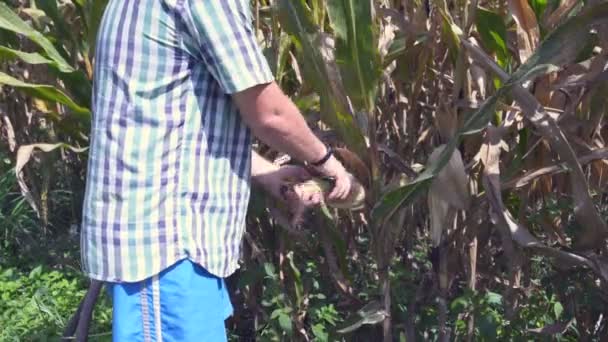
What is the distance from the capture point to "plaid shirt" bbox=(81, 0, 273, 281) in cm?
203

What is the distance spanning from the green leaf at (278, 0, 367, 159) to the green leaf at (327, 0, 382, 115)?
0.14 ft

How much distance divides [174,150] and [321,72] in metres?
0.60

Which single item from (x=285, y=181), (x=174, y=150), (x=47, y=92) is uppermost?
(x=47, y=92)

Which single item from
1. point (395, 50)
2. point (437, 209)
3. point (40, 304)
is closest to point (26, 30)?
point (395, 50)

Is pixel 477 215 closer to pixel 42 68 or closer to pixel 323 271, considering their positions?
pixel 323 271

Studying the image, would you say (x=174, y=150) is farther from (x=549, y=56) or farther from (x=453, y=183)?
(x=549, y=56)

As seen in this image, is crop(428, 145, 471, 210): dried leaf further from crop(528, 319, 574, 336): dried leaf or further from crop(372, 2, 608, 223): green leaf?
crop(528, 319, 574, 336): dried leaf

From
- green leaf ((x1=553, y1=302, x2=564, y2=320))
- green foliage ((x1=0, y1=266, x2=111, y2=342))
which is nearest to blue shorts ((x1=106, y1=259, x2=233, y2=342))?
green leaf ((x1=553, y1=302, x2=564, y2=320))

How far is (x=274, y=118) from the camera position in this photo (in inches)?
82.4

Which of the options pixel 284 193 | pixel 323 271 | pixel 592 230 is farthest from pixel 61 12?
pixel 592 230

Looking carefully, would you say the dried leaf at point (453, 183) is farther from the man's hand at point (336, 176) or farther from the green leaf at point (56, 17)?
the green leaf at point (56, 17)

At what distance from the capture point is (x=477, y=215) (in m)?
2.92

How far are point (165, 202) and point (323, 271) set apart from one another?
1.21 metres

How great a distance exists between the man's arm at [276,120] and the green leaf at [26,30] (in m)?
1.17
